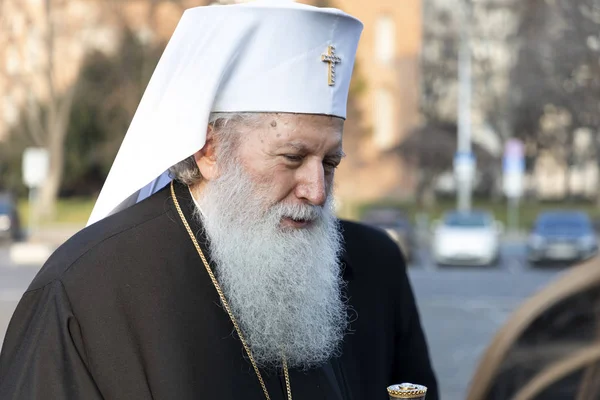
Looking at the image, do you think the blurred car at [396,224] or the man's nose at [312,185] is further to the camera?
the blurred car at [396,224]

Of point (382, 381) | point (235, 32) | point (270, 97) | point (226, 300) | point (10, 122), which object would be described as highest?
point (10, 122)

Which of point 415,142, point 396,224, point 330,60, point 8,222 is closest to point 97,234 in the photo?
A: point 330,60

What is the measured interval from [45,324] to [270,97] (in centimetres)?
88

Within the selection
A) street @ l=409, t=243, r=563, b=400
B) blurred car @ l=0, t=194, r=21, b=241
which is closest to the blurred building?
blurred car @ l=0, t=194, r=21, b=241

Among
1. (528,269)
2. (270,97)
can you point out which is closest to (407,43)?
(528,269)

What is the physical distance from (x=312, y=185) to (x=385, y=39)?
4765 cm

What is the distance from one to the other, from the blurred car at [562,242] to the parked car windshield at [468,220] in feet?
3.82

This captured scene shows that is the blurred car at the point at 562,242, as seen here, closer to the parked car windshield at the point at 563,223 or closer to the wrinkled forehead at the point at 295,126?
the parked car windshield at the point at 563,223

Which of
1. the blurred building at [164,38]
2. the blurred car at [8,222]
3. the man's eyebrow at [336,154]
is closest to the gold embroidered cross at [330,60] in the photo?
the man's eyebrow at [336,154]

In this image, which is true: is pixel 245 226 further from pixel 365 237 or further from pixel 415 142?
pixel 415 142

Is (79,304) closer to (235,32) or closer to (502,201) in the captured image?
(235,32)

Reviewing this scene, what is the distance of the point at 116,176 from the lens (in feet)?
9.02

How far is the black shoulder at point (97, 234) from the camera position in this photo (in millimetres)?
2404

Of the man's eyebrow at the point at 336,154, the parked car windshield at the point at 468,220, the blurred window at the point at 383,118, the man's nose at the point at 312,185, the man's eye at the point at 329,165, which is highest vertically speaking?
the blurred window at the point at 383,118
